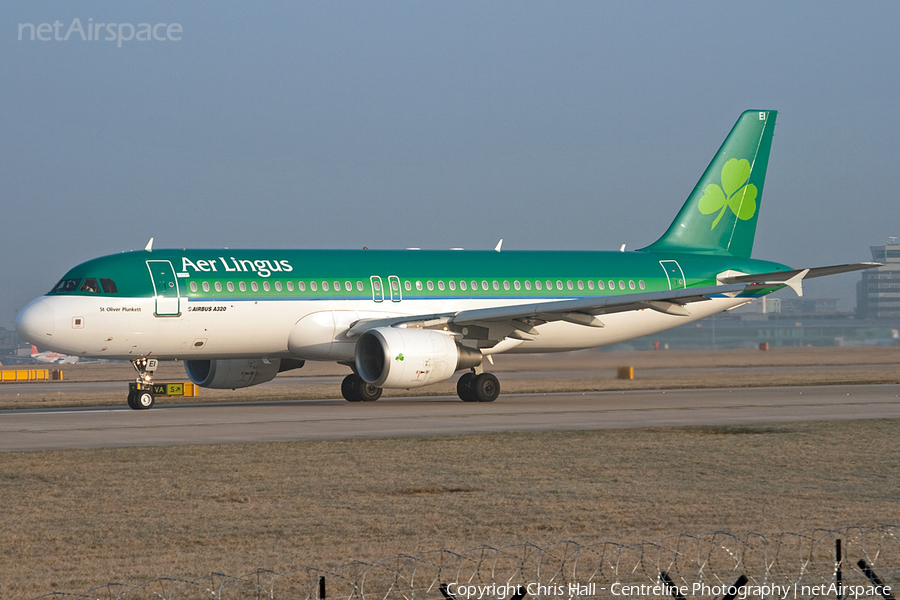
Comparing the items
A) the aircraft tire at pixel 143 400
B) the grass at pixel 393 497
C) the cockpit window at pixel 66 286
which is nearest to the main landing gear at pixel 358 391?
the aircraft tire at pixel 143 400

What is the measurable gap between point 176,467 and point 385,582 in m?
7.96

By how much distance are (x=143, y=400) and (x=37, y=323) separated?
10.4 ft

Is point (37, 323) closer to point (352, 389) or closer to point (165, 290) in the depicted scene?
point (165, 290)

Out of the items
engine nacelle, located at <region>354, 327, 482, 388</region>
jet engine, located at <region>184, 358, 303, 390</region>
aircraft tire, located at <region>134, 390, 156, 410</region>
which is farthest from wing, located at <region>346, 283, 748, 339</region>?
aircraft tire, located at <region>134, 390, 156, 410</region>

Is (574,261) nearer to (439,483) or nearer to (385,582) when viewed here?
(439,483)

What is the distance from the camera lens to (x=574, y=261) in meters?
32.9

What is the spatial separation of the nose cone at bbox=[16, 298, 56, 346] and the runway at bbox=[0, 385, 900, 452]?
1.83 m

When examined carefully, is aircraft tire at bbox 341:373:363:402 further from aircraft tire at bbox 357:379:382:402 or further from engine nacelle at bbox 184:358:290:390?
engine nacelle at bbox 184:358:290:390

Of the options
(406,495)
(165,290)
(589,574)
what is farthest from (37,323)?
(589,574)

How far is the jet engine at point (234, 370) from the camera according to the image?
30.1 m

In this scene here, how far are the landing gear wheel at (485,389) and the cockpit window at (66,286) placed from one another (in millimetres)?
10343

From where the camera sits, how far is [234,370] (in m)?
30.2

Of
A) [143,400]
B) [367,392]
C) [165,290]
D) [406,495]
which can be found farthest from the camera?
[367,392]

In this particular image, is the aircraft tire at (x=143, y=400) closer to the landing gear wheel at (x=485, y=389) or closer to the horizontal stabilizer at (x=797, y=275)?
the landing gear wheel at (x=485, y=389)
